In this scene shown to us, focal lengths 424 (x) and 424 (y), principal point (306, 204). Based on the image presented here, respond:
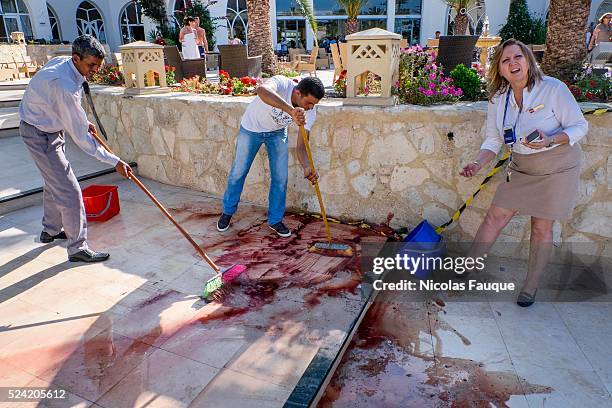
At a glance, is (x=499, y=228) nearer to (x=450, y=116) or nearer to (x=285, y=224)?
(x=450, y=116)

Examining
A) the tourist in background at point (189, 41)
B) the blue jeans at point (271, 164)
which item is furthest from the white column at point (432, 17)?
the blue jeans at point (271, 164)

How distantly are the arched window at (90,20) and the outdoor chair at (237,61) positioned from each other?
61.5 ft

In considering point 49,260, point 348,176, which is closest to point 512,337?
point 348,176

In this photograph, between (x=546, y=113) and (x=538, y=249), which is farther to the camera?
(x=538, y=249)

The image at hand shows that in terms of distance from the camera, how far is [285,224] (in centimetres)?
476

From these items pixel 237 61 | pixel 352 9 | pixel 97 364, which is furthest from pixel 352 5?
pixel 97 364

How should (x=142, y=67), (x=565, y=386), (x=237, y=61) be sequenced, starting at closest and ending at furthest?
(x=565, y=386) → (x=142, y=67) → (x=237, y=61)

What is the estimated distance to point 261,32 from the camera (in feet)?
28.6

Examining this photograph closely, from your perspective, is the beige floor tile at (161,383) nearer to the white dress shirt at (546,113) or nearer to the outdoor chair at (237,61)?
the white dress shirt at (546,113)

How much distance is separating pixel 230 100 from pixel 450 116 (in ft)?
8.80

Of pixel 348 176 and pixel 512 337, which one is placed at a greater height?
pixel 348 176

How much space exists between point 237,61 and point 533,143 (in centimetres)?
618

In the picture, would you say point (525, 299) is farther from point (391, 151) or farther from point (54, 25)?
point (54, 25)

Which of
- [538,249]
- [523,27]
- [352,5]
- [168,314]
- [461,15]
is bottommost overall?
[168,314]
